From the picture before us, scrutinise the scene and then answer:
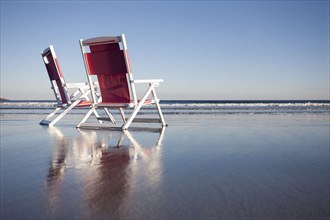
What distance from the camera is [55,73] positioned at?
7.10 meters

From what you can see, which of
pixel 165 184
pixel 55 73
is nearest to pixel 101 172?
pixel 165 184

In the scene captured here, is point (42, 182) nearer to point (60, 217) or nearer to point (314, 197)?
point (60, 217)

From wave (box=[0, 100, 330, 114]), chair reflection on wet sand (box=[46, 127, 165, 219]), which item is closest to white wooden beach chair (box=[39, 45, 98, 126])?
chair reflection on wet sand (box=[46, 127, 165, 219])

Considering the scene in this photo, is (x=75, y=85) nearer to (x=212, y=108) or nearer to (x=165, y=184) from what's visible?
(x=165, y=184)

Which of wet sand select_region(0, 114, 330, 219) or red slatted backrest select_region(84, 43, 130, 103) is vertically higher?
red slatted backrest select_region(84, 43, 130, 103)

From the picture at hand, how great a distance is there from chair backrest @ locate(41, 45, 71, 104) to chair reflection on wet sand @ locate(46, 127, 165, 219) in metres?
3.35

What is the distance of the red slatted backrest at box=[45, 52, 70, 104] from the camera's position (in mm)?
6820

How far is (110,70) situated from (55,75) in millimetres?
1962

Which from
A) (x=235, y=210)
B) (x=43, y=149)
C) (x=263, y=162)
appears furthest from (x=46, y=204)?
(x=43, y=149)

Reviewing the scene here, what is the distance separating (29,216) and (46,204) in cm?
16

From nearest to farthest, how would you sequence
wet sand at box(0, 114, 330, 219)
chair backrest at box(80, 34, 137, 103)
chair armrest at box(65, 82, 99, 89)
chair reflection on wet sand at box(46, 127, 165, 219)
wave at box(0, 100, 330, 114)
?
wet sand at box(0, 114, 330, 219), chair reflection on wet sand at box(46, 127, 165, 219), chair backrest at box(80, 34, 137, 103), chair armrest at box(65, 82, 99, 89), wave at box(0, 100, 330, 114)

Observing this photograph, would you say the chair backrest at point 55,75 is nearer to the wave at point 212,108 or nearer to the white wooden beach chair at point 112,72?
the white wooden beach chair at point 112,72

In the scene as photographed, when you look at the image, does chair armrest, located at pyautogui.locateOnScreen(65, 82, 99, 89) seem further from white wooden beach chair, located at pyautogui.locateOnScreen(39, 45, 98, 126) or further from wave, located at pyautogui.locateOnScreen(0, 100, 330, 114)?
wave, located at pyautogui.locateOnScreen(0, 100, 330, 114)

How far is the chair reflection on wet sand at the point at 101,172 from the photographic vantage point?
5.09 feet
